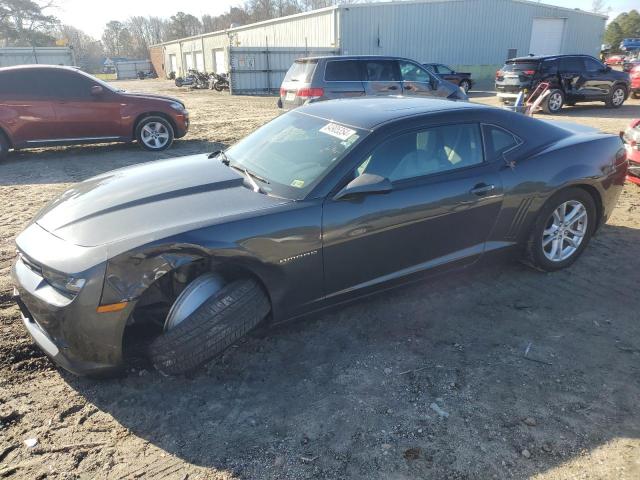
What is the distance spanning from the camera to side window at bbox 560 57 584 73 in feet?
45.8

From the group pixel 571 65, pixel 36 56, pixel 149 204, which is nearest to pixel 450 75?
pixel 571 65

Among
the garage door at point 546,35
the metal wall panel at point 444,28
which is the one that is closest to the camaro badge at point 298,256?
the metal wall panel at point 444,28

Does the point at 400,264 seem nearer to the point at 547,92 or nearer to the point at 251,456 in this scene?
the point at 251,456

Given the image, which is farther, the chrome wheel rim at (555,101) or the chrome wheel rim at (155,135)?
the chrome wheel rim at (555,101)

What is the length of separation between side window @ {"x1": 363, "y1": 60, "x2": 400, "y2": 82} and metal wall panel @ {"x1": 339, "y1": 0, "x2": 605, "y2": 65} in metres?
17.2

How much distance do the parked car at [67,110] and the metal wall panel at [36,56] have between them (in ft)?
41.0

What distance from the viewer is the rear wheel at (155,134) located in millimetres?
9359

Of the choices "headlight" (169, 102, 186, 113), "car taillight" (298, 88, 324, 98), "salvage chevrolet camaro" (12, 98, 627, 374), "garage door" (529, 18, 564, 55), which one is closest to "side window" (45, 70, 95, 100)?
"headlight" (169, 102, 186, 113)

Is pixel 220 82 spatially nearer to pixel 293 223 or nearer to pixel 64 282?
pixel 293 223

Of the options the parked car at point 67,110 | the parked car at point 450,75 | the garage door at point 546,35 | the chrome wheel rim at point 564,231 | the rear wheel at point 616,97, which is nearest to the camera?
the chrome wheel rim at point 564,231

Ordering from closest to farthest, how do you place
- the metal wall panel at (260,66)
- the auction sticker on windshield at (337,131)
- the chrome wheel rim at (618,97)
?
the auction sticker on windshield at (337,131), the chrome wheel rim at (618,97), the metal wall panel at (260,66)

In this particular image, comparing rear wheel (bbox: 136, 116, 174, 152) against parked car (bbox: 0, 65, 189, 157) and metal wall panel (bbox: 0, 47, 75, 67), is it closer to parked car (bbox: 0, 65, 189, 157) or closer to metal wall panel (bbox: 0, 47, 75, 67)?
parked car (bbox: 0, 65, 189, 157)

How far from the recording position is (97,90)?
→ 8.73m

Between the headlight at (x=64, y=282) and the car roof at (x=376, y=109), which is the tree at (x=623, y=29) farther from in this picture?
the headlight at (x=64, y=282)
